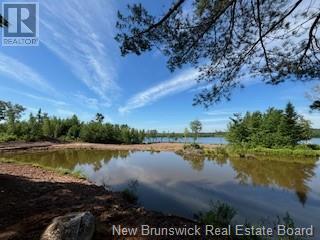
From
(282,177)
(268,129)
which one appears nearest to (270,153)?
(268,129)

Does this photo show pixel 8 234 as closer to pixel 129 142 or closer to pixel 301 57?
pixel 301 57

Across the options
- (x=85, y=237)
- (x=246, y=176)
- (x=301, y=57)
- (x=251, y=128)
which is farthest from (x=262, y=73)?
(x=251, y=128)

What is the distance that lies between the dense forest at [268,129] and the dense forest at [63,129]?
68.3ft

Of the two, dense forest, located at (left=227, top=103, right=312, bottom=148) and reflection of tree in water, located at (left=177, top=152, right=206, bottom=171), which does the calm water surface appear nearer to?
reflection of tree in water, located at (left=177, top=152, right=206, bottom=171)

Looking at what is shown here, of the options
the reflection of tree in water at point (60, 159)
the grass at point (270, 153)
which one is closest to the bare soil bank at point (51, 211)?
Answer: the reflection of tree in water at point (60, 159)

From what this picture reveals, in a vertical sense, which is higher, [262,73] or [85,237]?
[262,73]

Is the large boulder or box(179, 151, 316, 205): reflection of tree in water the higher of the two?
the large boulder

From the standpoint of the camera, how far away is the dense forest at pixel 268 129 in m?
27.4

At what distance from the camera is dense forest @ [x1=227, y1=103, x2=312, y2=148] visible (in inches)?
1080

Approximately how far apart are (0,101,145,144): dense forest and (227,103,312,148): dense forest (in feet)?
68.3

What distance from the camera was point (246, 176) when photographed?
13.4 meters

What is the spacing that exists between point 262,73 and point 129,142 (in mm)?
40227

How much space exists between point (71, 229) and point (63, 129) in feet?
148

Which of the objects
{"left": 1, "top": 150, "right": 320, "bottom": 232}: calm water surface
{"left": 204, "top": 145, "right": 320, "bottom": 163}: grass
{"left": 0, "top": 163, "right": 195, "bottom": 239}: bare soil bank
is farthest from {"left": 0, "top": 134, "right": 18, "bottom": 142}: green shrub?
{"left": 0, "top": 163, "right": 195, "bottom": 239}: bare soil bank
